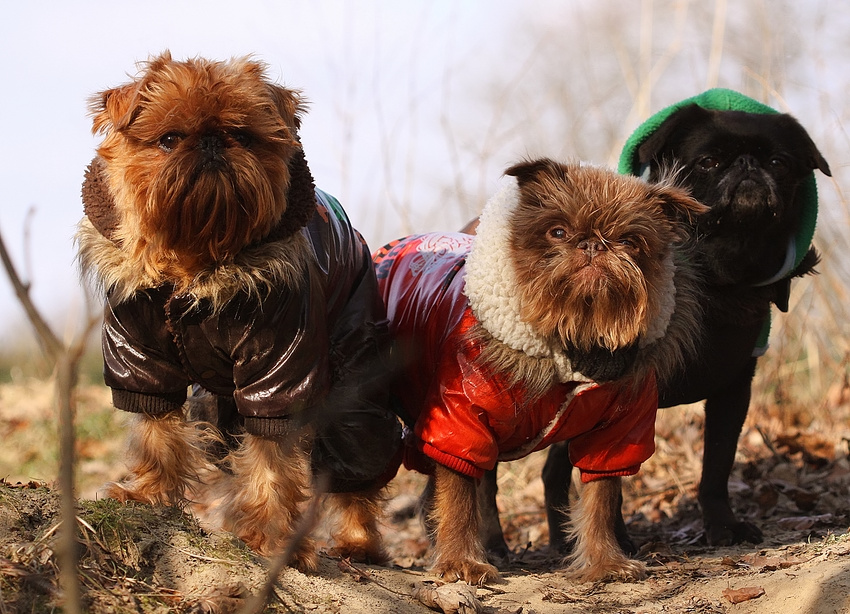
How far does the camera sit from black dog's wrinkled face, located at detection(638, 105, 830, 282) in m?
4.13

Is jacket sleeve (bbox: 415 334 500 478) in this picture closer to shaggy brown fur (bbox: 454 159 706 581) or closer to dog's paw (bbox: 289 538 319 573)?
shaggy brown fur (bbox: 454 159 706 581)

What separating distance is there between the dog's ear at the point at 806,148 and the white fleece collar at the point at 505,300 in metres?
1.13

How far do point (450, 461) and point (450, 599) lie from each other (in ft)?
2.04

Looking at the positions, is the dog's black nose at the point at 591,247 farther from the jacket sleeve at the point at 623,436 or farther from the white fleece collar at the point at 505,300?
the jacket sleeve at the point at 623,436

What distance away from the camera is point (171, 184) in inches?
118

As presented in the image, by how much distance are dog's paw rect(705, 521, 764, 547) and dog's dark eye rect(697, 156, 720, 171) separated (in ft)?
5.64

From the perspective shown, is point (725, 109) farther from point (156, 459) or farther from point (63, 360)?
point (63, 360)

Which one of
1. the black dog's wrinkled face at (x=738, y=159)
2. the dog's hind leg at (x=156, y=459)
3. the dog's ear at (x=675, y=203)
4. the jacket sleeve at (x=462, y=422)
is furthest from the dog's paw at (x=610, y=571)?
the dog's hind leg at (x=156, y=459)

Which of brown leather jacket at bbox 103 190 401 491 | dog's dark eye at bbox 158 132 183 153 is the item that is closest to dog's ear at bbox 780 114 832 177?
brown leather jacket at bbox 103 190 401 491

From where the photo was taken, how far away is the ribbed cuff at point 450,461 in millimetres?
3635


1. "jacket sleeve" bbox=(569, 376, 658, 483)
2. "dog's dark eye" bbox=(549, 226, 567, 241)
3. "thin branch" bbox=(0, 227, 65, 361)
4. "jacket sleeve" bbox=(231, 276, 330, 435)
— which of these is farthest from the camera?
"jacket sleeve" bbox=(569, 376, 658, 483)

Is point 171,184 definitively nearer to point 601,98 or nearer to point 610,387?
point 610,387

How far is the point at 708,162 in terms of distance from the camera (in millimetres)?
4258

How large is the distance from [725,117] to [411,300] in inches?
67.1
